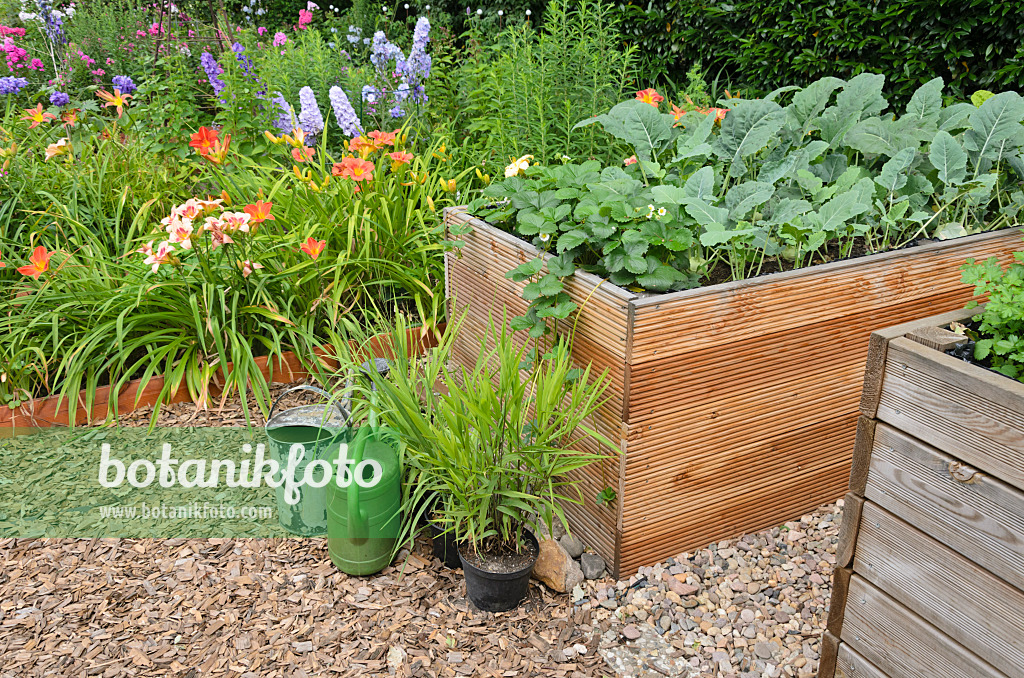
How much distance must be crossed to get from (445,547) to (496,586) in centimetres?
22

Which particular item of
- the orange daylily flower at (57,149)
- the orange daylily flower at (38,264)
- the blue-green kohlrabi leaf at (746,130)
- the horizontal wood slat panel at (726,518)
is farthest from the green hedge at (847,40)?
the orange daylily flower at (38,264)

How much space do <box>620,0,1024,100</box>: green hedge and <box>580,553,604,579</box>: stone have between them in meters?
2.52

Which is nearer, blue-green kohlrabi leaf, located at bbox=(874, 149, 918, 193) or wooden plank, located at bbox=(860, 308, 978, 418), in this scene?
wooden plank, located at bbox=(860, 308, 978, 418)

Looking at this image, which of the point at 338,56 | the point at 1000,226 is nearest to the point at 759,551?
the point at 1000,226

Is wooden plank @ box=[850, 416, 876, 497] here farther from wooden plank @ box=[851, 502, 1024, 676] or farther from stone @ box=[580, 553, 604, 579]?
stone @ box=[580, 553, 604, 579]

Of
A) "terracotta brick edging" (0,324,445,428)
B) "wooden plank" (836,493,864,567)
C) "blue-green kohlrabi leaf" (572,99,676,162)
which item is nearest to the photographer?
"wooden plank" (836,493,864,567)

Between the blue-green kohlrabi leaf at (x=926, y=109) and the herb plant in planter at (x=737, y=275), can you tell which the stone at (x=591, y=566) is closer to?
the herb plant in planter at (x=737, y=275)

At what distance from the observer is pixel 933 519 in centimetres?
137

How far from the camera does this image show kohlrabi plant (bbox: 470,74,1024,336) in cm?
201

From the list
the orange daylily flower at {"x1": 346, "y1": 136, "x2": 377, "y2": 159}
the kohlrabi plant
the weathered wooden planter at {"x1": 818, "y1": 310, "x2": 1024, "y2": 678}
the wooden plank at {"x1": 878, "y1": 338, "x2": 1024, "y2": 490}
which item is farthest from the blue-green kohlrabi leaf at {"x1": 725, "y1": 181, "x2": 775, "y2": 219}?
the orange daylily flower at {"x1": 346, "y1": 136, "x2": 377, "y2": 159}

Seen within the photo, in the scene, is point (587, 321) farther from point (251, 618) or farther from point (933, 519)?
point (251, 618)

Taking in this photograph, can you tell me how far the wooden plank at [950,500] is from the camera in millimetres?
1257

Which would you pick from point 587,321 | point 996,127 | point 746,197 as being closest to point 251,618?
point 587,321

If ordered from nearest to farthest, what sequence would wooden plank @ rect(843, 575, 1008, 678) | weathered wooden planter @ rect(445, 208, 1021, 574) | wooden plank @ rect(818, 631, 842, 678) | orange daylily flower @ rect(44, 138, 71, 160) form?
1. wooden plank @ rect(843, 575, 1008, 678)
2. wooden plank @ rect(818, 631, 842, 678)
3. weathered wooden planter @ rect(445, 208, 1021, 574)
4. orange daylily flower @ rect(44, 138, 71, 160)
